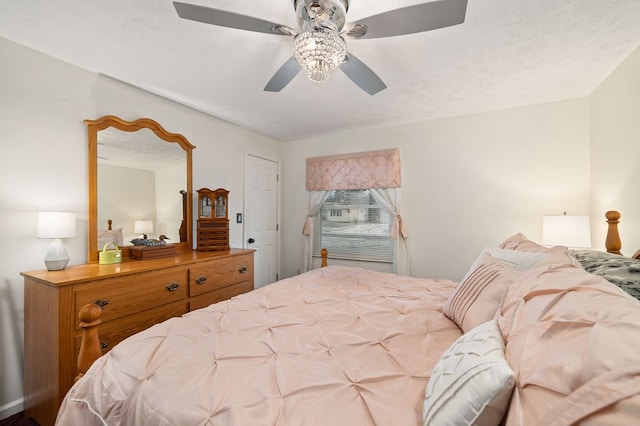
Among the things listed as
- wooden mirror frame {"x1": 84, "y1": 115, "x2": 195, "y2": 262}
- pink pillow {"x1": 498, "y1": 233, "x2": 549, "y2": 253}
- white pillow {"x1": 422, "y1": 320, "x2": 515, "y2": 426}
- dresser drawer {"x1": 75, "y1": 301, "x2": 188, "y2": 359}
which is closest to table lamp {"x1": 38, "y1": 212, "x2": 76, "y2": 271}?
wooden mirror frame {"x1": 84, "y1": 115, "x2": 195, "y2": 262}

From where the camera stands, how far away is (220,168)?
3281mm

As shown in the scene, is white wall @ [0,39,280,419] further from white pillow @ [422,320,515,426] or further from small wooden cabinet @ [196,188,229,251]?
white pillow @ [422,320,515,426]

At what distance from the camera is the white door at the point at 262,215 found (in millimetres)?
3697

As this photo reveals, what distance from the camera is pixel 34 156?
188cm

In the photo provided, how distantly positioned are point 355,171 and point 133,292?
9.21ft

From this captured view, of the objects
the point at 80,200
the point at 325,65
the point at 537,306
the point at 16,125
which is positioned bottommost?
the point at 537,306

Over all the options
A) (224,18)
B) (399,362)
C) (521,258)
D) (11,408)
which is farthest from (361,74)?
(11,408)

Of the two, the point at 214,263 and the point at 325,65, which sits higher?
the point at 325,65

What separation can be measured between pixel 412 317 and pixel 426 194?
2.26 m

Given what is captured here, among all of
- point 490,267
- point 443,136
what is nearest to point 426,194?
point 443,136

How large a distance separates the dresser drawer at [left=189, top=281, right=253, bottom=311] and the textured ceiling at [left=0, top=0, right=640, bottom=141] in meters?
1.88

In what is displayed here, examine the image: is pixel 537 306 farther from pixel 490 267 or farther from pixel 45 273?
pixel 45 273

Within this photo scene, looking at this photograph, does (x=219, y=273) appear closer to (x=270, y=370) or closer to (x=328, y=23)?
(x=270, y=370)

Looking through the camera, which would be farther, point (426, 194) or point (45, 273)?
point (426, 194)
